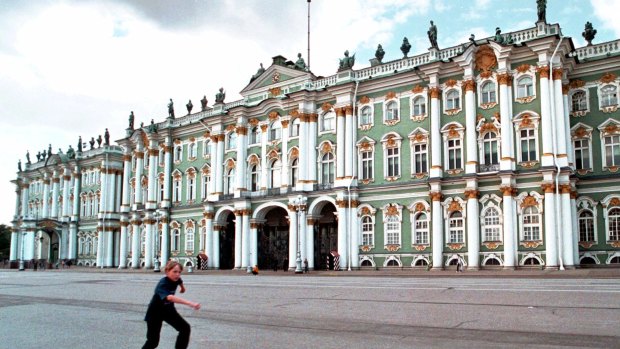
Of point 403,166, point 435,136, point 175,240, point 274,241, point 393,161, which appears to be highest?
point 435,136

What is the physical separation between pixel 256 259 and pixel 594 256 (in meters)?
26.6

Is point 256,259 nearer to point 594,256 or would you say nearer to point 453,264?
point 453,264

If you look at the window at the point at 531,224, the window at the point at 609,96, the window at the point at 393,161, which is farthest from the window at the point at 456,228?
the window at the point at 609,96

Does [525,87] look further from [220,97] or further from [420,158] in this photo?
[220,97]

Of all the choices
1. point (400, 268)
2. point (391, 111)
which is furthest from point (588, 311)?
point (391, 111)

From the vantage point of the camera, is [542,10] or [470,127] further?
[470,127]

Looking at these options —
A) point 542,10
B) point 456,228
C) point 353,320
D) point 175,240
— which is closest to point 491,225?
point 456,228

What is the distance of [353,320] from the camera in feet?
46.8

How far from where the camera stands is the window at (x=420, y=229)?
4328 centimetres

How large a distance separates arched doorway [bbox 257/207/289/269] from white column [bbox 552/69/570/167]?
24.1 metres

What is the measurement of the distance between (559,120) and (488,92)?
5.23 metres

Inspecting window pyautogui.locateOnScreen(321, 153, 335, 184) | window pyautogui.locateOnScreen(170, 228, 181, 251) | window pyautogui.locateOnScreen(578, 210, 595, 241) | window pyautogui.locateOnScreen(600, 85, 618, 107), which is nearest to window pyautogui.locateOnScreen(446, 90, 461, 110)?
window pyautogui.locateOnScreen(600, 85, 618, 107)

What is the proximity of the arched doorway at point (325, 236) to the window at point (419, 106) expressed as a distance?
407 inches

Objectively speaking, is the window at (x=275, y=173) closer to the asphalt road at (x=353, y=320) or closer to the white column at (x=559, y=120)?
the white column at (x=559, y=120)
